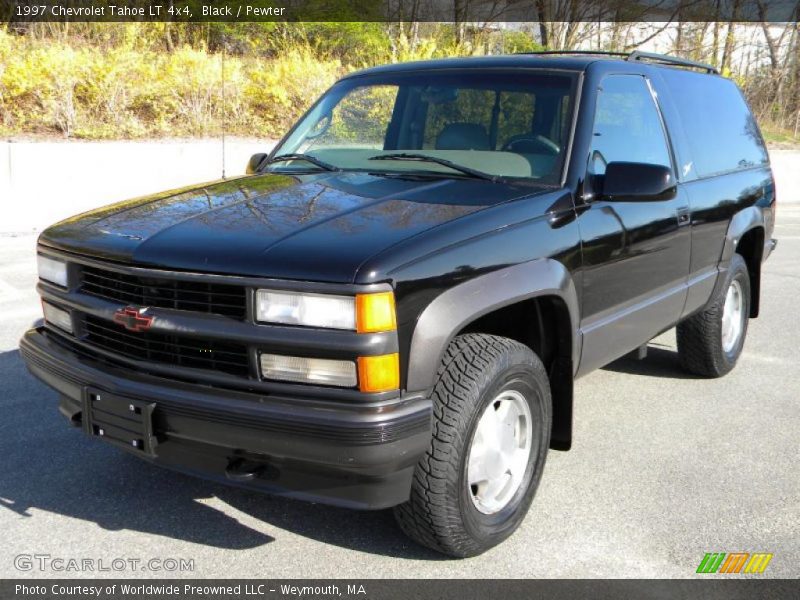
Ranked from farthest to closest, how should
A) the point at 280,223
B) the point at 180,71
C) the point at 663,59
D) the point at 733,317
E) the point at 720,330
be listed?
the point at 180,71 < the point at 733,317 < the point at 720,330 < the point at 663,59 < the point at 280,223

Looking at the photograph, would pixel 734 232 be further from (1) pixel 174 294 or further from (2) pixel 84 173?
(2) pixel 84 173

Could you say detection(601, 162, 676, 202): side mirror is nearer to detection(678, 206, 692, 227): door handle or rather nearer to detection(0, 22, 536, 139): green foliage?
detection(678, 206, 692, 227): door handle

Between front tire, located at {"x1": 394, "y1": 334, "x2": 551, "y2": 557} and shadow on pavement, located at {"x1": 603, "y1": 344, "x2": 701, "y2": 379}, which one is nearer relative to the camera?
front tire, located at {"x1": 394, "y1": 334, "x2": 551, "y2": 557}

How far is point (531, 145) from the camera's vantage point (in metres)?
3.85

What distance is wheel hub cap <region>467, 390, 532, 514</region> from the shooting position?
3158 mm

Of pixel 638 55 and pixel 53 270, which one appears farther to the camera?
pixel 638 55

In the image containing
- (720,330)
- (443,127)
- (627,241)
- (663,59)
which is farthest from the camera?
(720,330)

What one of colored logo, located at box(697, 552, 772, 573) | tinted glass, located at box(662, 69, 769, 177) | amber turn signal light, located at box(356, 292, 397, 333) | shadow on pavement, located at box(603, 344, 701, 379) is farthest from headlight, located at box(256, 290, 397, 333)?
shadow on pavement, located at box(603, 344, 701, 379)

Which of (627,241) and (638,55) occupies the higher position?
(638,55)

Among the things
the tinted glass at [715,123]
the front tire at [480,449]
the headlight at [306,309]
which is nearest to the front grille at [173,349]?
the headlight at [306,309]

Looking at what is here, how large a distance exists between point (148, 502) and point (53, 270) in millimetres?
1048

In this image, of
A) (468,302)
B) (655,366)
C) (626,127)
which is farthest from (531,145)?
(655,366)

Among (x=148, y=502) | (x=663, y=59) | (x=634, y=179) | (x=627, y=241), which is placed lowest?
(x=148, y=502)

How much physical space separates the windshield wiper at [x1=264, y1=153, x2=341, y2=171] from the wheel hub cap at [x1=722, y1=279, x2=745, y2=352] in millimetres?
2865
